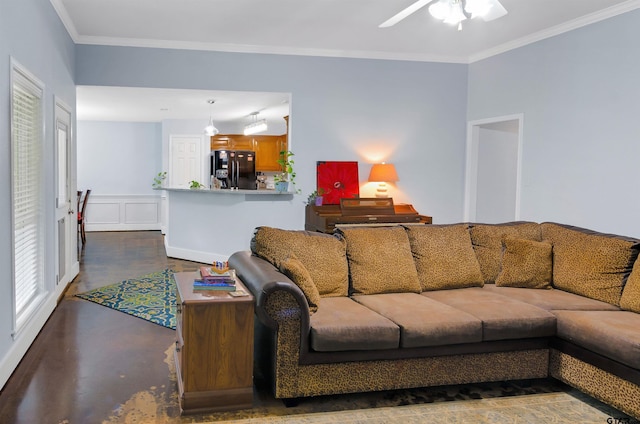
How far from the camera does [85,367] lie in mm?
3500

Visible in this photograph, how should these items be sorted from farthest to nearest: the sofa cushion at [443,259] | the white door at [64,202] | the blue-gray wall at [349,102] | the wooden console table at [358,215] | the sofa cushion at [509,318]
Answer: the blue-gray wall at [349,102] → the wooden console table at [358,215] → the white door at [64,202] → the sofa cushion at [443,259] → the sofa cushion at [509,318]

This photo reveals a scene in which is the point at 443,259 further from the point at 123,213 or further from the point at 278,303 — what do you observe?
the point at 123,213

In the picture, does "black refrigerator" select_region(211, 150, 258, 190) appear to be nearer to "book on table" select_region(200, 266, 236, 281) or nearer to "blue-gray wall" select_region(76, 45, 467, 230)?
"blue-gray wall" select_region(76, 45, 467, 230)

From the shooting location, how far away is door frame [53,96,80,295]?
5.07 meters

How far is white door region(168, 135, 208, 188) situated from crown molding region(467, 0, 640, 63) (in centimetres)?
553

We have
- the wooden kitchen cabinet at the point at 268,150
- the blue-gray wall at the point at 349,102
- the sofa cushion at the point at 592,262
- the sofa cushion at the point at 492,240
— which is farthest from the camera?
the wooden kitchen cabinet at the point at 268,150

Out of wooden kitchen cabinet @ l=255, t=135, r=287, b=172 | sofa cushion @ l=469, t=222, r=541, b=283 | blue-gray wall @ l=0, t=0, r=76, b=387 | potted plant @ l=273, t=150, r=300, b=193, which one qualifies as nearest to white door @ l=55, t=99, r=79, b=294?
blue-gray wall @ l=0, t=0, r=76, b=387

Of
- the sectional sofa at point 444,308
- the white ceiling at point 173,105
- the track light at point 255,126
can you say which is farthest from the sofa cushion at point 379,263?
the track light at point 255,126

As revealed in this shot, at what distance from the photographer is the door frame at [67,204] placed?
5066 millimetres

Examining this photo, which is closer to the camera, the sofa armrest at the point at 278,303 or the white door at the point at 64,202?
the sofa armrest at the point at 278,303

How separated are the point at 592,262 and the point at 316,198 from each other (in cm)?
344

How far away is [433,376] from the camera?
311cm

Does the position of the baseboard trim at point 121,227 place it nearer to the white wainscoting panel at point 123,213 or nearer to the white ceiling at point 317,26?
the white wainscoting panel at point 123,213

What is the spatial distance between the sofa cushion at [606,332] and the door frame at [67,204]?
4199mm
